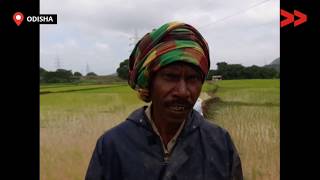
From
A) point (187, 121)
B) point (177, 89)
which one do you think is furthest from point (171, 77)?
point (187, 121)

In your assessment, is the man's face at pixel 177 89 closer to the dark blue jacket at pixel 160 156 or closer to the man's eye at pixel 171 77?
the man's eye at pixel 171 77

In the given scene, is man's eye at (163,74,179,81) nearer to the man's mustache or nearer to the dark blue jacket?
the man's mustache

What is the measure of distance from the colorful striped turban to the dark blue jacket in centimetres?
19

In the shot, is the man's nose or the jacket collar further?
the jacket collar

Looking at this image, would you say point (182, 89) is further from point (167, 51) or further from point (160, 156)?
point (160, 156)

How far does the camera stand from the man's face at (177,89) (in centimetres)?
174

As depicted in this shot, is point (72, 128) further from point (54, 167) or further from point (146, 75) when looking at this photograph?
point (146, 75)

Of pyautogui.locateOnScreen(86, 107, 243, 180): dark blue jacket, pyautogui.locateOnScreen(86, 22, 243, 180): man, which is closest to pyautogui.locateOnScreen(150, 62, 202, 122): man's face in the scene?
pyautogui.locateOnScreen(86, 22, 243, 180): man

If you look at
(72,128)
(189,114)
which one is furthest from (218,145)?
(72,128)

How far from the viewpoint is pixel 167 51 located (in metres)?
1.75

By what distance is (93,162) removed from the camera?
71.8 inches

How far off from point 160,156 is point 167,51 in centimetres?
41

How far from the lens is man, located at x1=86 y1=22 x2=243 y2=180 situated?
175cm
